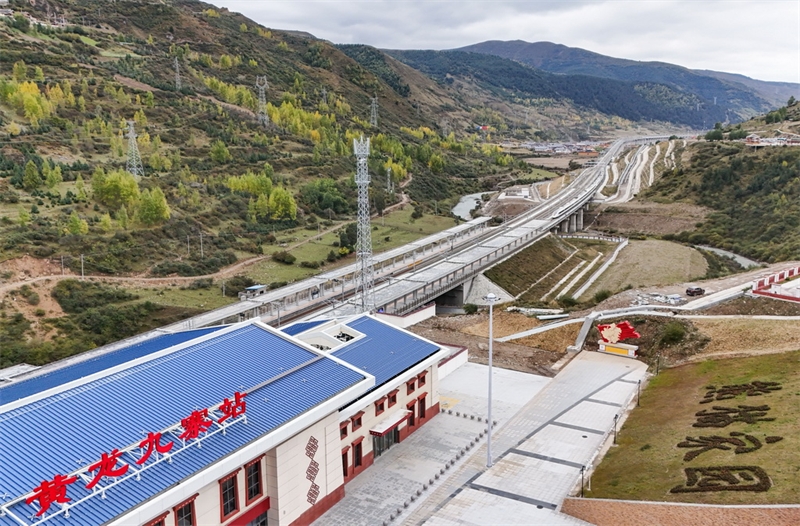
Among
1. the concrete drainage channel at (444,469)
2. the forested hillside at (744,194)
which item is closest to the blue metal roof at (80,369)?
the concrete drainage channel at (444,469)

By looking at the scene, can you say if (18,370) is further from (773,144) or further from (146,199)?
(773,144)

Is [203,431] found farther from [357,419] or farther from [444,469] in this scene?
[444,469]

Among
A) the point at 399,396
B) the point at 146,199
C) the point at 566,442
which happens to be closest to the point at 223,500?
the point at 399,396

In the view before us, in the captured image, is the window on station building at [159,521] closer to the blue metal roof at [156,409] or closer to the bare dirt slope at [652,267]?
the blue metal roof at [156,409]

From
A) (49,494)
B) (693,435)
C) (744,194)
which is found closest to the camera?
(49,494)

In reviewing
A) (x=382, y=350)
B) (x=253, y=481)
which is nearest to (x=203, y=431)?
(x=253, y=481)

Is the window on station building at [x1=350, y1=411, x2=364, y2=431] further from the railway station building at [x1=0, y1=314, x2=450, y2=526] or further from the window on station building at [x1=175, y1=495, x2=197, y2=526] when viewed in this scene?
the window on station building at [x1=175, y1=495, x2=197, y2=526]

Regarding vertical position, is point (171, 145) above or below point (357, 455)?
above
